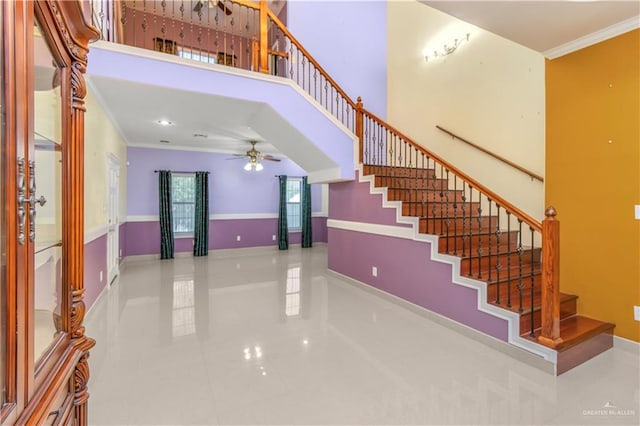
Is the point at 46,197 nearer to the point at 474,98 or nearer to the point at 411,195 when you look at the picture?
the point at 411,195

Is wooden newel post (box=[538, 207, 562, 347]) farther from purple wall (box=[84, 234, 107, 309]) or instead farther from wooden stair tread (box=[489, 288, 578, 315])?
purple wall (box=[84, 234, 107, 309])

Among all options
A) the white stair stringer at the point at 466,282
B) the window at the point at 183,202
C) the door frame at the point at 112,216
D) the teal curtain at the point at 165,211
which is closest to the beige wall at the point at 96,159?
the door frame at the point at 112,216

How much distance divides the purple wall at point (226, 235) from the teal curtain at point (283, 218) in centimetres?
18

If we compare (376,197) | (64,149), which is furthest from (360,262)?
(64,149)

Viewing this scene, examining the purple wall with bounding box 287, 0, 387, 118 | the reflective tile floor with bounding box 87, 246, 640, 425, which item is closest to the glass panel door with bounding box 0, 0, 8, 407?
the reflective tile floor with bounding box 87, 246, 640, 425

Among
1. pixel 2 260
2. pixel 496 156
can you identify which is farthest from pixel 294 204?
pixel 2 260

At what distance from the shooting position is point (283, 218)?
8.64 meters

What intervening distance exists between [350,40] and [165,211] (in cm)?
554

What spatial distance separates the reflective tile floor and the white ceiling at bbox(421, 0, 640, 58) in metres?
2.90

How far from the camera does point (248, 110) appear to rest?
442 cm

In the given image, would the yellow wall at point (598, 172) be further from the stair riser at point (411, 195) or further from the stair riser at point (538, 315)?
the stair riser at point (411, 195)

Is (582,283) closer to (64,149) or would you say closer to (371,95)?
(64,149)

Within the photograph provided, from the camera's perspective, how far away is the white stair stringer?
2.64 meters

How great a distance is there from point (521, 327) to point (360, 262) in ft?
8.18
